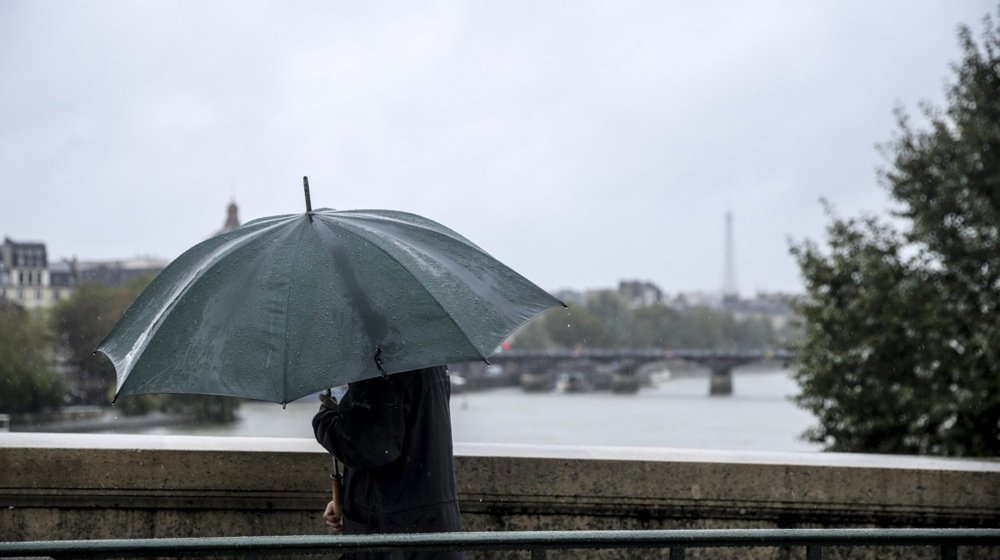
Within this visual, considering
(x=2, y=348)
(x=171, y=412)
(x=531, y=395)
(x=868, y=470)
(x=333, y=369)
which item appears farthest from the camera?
(x=531, y=395)

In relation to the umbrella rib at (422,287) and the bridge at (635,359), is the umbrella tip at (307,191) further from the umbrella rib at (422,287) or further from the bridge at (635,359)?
the bridge at (635,359)

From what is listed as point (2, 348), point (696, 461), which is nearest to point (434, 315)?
point (696, 461)

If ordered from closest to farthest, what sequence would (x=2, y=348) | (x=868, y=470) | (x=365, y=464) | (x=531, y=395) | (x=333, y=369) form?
1. (x=333, y=369)
2. (x=365, y=464)
3. (x=868, y=470)
4. (x=2, y=348)
5. (x=531, y=395)

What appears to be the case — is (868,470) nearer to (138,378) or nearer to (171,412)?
(138,378)

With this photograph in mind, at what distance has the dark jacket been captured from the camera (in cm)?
253

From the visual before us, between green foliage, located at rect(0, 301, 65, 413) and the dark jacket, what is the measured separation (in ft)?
109

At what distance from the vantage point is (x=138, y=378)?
2.44 m

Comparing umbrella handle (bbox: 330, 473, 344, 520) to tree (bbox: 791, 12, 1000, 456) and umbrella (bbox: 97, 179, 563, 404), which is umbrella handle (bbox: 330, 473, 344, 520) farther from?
tree (bbox: 791, 12, 1000, 456)

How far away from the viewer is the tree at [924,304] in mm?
15367

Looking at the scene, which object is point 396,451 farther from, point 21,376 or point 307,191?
point 21,376

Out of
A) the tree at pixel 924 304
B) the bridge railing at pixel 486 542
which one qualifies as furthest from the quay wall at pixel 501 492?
the tree at pixel 924 304

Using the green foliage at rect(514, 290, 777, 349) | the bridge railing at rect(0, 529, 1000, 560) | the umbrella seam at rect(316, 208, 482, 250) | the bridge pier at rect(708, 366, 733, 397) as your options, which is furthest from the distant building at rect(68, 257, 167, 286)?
the bridge railing at rect(0, 529, 1000, 560)

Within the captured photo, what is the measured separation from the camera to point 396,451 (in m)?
2.53

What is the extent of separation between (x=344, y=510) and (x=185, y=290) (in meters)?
0.69
